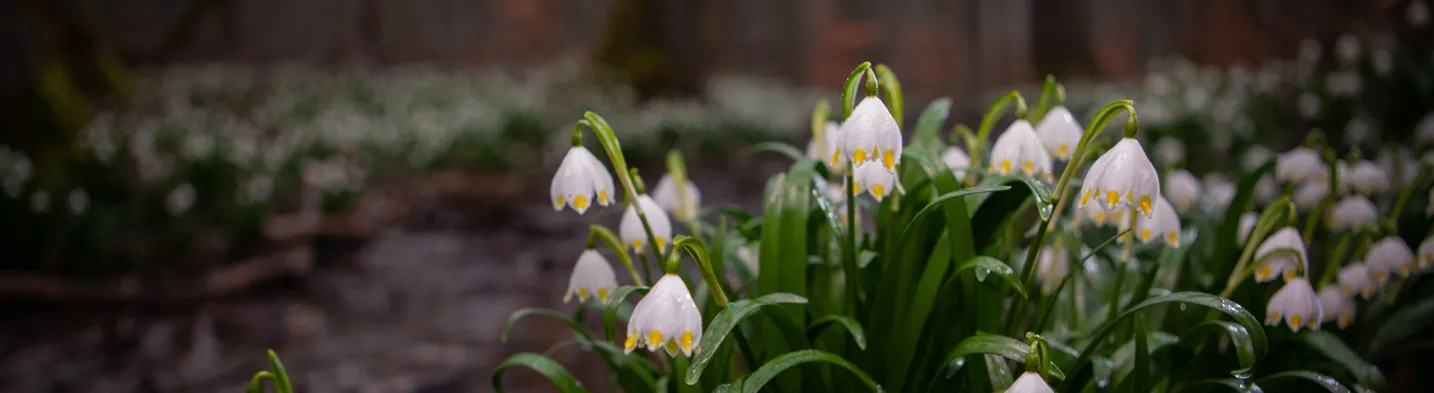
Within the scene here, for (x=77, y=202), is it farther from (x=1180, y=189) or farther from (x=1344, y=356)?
(x=1344, y=356)

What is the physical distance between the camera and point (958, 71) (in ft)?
24.5

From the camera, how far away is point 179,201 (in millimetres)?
3713

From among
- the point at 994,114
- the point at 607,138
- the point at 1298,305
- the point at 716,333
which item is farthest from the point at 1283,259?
the point at 607,138

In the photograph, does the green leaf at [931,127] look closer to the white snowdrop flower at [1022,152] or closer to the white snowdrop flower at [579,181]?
the white snowdrop flower at [1022,152]

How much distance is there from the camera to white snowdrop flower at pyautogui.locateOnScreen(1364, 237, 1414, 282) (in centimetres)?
150

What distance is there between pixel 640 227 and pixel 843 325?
31 cm

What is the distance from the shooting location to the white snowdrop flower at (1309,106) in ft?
13.8

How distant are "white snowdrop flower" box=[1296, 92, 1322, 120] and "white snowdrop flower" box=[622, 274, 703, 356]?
4.04 m

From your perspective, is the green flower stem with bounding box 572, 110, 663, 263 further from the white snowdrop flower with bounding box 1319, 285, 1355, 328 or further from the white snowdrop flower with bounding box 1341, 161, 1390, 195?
the white snowdrop flower with bounding box 1341, 161, 1390, 195

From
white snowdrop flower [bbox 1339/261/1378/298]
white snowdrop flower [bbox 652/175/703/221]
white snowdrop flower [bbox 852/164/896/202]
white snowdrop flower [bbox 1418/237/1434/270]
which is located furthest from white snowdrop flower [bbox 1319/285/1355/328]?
white snowdrop flower [bbox 652/175/703/221]

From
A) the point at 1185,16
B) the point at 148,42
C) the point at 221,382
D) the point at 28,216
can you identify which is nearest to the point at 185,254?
the point at 28,216

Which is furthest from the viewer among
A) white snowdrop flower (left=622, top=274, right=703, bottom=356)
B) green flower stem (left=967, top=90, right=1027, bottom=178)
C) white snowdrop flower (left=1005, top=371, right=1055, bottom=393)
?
green flower stem (left=967, top=90, right=1027, bottom=178)

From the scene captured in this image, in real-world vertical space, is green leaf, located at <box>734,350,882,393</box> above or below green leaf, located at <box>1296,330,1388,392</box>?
above

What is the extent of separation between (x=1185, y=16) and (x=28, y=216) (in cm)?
751
